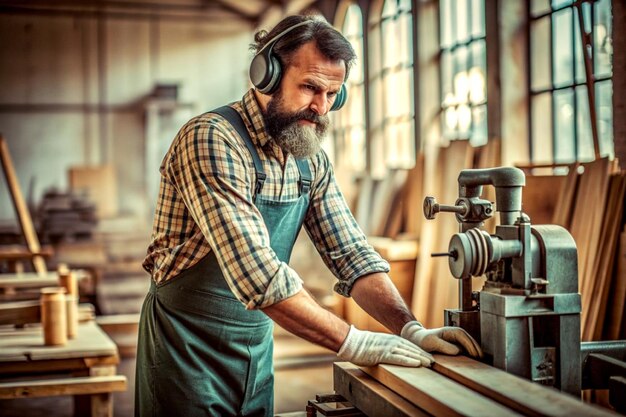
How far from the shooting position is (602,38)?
5.41 m

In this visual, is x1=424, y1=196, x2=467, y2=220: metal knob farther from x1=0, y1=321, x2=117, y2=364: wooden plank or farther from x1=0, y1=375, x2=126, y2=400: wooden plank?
x1=0, y1=321, x2=117, y2=364: wooden plank

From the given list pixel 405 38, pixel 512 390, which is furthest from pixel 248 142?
pixel 405 38

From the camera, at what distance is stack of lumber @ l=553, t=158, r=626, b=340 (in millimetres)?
4508

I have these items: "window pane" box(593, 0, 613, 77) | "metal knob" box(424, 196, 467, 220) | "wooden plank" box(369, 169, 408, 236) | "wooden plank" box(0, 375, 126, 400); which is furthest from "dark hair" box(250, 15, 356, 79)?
"wooden plank" box(369, 169, 408, 236)

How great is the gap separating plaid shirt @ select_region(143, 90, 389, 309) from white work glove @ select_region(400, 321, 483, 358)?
39cm

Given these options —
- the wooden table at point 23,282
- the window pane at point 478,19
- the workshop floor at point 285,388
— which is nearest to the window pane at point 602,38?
the window pane at point 478,19

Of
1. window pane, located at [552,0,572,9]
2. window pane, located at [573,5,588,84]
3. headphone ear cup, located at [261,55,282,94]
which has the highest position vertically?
window pane, located at [552,0,572,9]

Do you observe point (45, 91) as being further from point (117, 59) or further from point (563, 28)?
point (563, 28)

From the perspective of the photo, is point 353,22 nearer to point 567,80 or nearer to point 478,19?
point 478,19

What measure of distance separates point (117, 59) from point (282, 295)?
1278 centimetres

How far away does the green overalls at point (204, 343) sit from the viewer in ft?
8.27

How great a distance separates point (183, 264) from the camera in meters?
2.49

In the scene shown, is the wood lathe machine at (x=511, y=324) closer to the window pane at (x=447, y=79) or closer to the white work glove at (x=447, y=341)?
the white work glove at (x=447, y=341)

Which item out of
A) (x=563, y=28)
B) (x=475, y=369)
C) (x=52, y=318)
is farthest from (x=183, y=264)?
(x=563, y=28)
